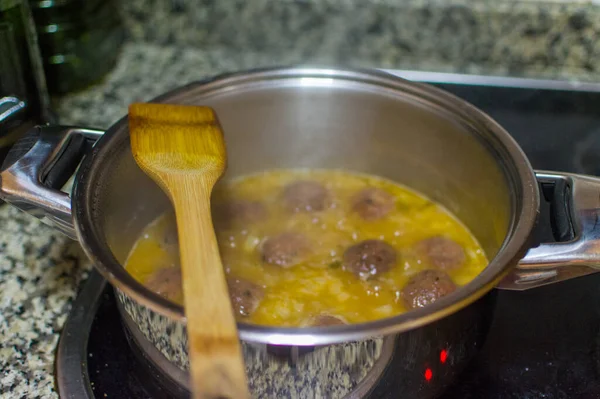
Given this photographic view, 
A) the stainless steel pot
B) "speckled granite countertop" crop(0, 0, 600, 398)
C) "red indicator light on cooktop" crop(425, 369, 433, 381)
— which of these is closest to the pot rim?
the stainless steel pot

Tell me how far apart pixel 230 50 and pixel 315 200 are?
510 millimetres

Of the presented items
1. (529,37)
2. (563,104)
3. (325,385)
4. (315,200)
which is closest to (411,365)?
(325,385)

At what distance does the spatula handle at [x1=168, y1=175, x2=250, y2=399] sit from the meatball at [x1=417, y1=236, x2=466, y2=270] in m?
0.42

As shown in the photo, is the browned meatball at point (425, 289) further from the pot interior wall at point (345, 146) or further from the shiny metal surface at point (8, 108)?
the shiny metal surface at point (8, 108)

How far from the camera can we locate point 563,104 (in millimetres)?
1279

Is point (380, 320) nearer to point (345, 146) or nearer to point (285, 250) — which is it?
point (285, 250)

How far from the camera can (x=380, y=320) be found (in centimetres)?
60

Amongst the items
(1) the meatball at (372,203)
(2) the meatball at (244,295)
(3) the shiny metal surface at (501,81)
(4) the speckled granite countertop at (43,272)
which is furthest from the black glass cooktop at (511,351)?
(3) the shiny metal surface at (501,81)

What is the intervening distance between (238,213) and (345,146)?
0.22 meters

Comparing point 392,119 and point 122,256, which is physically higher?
point 392,119

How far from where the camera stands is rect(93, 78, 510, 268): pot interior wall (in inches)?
36.9

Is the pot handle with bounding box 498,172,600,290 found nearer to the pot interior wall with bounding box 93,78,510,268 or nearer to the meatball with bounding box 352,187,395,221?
the pot interior wall with bounding box 93,78,510,268

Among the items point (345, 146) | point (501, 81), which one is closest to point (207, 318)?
point (345, 146)

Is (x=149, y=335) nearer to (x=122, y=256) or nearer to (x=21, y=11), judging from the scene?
(x=122, y=256)
